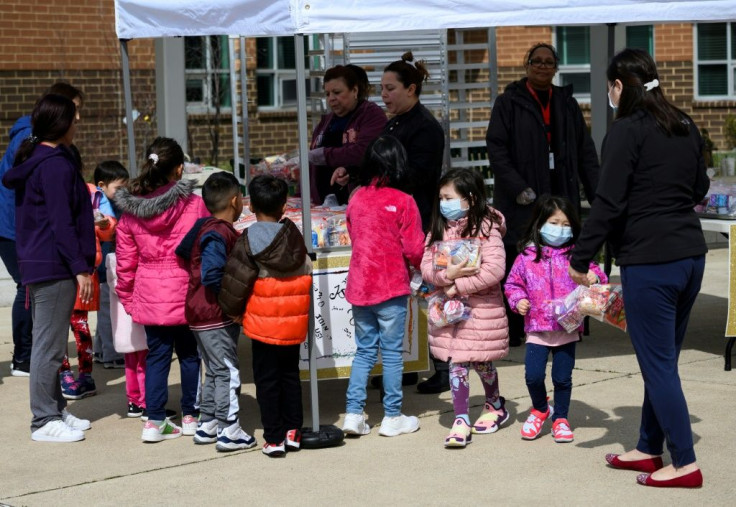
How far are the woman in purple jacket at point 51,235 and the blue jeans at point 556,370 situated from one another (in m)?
2.26

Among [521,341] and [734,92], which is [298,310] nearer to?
[521,341]

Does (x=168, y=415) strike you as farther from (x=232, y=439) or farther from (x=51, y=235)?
(x=51, y=235)

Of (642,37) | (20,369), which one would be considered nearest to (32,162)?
(20,369)

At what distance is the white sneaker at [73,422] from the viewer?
21.8 feet

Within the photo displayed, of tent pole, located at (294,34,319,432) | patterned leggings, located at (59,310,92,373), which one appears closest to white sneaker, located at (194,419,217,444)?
tent pole, located at (294,34,319,432)

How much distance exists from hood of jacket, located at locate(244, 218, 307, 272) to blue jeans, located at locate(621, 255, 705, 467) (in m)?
1.59

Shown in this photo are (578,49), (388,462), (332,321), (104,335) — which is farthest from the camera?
(578,49)

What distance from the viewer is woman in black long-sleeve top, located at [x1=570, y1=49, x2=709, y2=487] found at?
507 cm

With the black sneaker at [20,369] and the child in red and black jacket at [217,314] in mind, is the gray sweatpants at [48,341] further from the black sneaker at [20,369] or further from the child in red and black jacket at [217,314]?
the black sneaker at [20,369]

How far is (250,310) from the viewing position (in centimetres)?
596

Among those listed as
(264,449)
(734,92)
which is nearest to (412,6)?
(264,449)

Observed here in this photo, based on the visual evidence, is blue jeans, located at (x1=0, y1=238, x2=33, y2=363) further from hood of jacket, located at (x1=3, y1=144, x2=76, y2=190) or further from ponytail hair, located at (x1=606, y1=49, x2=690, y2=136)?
ponytail hair, located at (x1=606, y1=49, x2=690, y2=136)

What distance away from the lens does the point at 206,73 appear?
19.4 metres

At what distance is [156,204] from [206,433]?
121 centimetres
